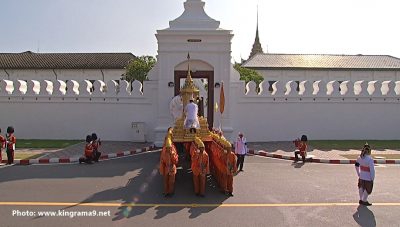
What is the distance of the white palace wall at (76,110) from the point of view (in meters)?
16.7

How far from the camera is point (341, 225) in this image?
19.5ft

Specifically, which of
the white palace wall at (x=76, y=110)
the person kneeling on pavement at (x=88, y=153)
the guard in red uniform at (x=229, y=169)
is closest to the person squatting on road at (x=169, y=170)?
the guard in red uniform at (x=229, y=169)

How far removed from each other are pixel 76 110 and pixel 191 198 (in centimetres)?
1103

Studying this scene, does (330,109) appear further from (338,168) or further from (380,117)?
(338,168)

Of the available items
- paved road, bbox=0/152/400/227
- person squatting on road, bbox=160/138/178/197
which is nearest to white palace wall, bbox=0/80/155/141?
paved road, bbox=0/152/400/227

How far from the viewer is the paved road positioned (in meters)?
6.15

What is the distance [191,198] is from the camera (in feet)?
25.0

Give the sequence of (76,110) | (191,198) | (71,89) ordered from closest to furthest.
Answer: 1. (191,198)
2. (76,110)
3. (71,89)

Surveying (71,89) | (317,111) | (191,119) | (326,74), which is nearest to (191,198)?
(191,119)

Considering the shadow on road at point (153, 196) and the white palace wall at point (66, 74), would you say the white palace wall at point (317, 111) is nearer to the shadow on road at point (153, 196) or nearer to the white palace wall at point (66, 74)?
the shadow on road at point (153, 196)

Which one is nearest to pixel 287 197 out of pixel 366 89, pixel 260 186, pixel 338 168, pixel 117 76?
pixel 260 186

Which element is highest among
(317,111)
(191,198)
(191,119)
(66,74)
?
(66,74)

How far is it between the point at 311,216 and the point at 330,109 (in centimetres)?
1186

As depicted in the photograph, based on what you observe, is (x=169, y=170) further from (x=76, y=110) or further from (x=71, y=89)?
(x=71, y=89)
